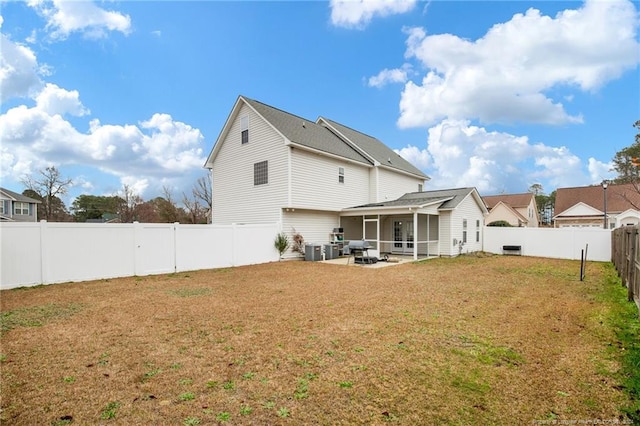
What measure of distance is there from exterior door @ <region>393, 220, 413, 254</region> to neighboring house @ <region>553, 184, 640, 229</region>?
2132cm

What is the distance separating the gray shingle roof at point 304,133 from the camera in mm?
16406

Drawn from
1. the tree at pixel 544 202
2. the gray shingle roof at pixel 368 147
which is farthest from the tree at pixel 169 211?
the tree at pixel 544 202

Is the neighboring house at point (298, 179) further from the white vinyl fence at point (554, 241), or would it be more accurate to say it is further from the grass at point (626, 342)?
the grass at point (626, 342)

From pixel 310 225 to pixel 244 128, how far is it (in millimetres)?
6781


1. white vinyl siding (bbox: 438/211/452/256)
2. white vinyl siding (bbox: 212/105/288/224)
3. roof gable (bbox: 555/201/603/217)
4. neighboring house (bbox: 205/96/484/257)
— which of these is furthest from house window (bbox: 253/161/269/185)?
roof gable (bbox: 555/201/603/217)

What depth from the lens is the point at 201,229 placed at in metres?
12.6

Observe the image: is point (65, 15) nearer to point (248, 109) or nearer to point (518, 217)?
point (248, 109)

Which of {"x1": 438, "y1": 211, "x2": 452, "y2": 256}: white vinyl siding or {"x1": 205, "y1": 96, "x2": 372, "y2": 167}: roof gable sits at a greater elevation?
{"x1": 205, "y1": 96, "x2": 372, "y2": 167}: roof gable

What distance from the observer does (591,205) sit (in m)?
31.2

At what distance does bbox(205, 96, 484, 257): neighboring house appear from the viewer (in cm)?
1591

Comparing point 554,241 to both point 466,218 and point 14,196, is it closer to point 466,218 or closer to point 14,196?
point 466,218

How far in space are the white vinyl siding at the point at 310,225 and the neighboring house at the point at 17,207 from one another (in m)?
36.0

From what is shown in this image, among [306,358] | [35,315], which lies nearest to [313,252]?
[35,315]

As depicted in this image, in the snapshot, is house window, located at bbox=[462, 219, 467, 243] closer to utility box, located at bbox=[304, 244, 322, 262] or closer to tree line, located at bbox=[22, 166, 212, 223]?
utility box, located at bbox=[304, 244, 322, 262]
